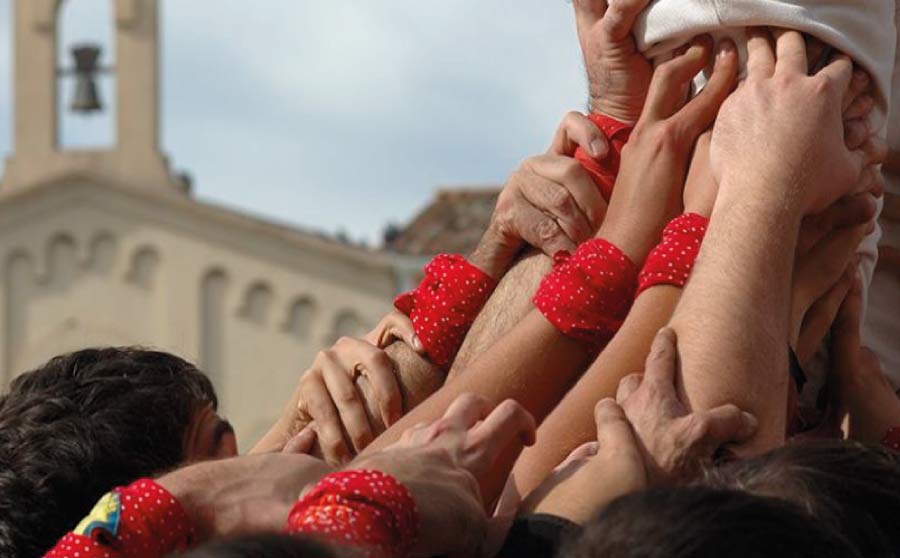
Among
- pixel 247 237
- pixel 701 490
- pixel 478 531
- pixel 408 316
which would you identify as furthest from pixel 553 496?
Result: pixel 247 237

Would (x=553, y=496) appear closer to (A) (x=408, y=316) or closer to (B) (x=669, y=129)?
(B) (x=669, y=129)

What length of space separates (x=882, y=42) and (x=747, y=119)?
6.6 inches

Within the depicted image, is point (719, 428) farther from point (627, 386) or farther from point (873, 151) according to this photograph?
point (873, 151)

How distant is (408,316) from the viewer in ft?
9.45

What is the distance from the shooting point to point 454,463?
215cm

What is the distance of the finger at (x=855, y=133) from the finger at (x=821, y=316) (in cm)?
11

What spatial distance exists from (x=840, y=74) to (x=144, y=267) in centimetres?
2228

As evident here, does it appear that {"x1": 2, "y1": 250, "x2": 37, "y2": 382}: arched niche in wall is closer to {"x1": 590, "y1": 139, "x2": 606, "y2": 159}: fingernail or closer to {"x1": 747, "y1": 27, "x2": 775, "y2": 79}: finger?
{"x1": 590, "y1": 139, "x2": 606, "y2": 159}: fingernail

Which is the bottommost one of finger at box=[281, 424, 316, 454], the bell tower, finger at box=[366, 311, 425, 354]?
the bell tower

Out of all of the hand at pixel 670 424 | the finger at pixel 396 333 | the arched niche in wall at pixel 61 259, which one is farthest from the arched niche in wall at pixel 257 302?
the hand at pixel 670 424

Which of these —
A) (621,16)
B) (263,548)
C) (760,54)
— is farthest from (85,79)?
(263,548)

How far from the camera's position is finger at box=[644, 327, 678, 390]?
2.26m

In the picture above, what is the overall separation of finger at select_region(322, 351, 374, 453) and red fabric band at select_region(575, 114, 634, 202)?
12.7 inches

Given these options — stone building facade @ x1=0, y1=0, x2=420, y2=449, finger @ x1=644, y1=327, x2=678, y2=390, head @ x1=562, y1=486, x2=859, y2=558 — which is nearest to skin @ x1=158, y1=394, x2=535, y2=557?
finger @ x1=644, y1=327, x2=678, y2=390
